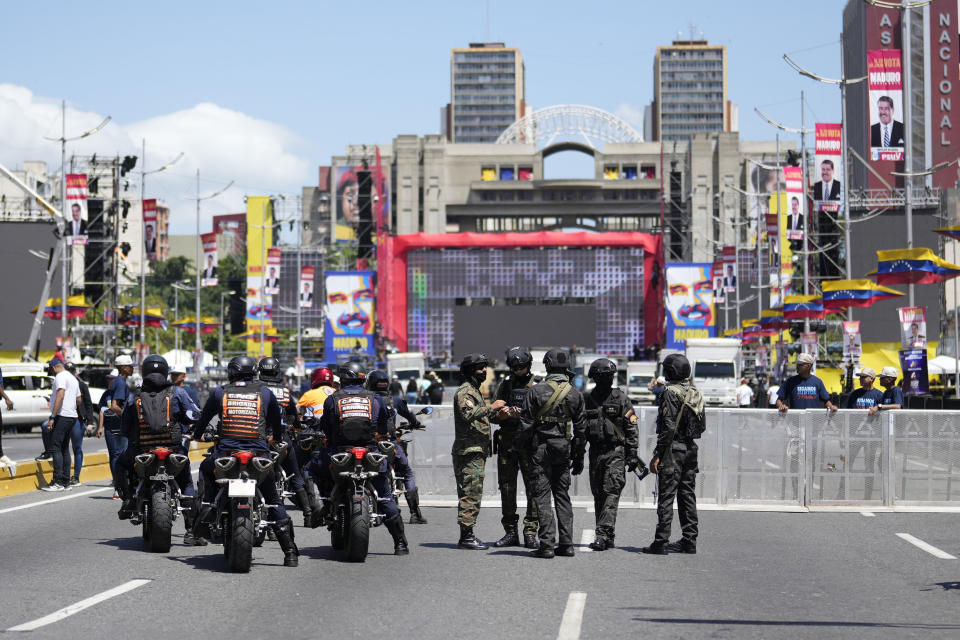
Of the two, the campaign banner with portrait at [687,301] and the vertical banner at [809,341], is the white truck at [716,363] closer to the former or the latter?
the vertical banner at [809,341]

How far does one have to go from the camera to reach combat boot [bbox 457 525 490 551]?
41.1 feet

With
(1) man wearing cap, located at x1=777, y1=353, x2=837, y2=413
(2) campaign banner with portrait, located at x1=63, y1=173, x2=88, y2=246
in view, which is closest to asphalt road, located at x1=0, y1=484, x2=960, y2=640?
(1) man wearing cap, located at x1=777, y1=353, x2=837, y2=413

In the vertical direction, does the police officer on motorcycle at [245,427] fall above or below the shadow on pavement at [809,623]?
above

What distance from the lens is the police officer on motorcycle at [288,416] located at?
12477 mm

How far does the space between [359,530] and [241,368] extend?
1.65 m

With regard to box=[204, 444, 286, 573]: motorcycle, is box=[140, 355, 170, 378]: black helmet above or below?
above

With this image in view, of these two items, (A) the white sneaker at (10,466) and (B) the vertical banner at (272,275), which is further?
(B) the vertical banner at (272,275)

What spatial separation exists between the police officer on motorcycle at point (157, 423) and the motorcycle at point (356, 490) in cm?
170

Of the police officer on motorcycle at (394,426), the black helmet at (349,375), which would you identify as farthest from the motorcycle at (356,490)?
the police officer on motorcycle at (394,426)

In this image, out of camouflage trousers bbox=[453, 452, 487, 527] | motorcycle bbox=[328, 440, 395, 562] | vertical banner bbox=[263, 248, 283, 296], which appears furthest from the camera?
vertical banner bbox=[263, 248, 283, 296]

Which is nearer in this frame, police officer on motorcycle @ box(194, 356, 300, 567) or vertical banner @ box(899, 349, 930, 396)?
police officer on motorcycle @ box(194, 356, 300, 567)

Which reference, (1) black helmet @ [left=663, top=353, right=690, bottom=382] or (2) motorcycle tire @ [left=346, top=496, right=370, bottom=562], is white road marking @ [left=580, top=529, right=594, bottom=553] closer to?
(1) black helmet @ [left=663, top=353, right=690, bottom=382]

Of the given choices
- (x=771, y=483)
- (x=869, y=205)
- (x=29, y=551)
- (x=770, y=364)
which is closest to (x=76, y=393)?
(x=29, y=551)

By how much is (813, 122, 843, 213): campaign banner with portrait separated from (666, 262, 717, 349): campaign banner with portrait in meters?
45.1
